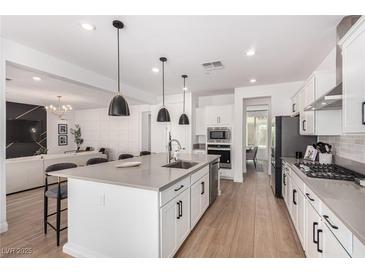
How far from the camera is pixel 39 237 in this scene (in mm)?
2191

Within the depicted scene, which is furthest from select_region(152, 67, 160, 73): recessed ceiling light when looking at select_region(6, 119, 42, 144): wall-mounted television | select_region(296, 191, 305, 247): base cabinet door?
select_region(6, 119, 42, 144): wall-mounted television

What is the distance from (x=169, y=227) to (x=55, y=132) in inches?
320

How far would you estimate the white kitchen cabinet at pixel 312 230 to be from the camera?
55.3 inches

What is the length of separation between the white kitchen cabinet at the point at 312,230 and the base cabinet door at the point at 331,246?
100 millimetres

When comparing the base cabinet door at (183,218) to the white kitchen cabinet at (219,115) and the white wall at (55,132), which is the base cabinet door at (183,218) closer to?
the white kitchen cabinet at (219,115)

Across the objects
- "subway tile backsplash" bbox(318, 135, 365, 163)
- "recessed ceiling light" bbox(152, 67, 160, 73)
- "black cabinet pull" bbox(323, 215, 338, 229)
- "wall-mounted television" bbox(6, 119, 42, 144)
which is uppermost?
"recessed ceiling light" bbox(152, 67, 160, 73)

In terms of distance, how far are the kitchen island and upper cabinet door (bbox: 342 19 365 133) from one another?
5.01 ft

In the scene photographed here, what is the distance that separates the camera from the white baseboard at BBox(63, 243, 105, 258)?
5.85ft

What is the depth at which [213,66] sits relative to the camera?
3.18 meters

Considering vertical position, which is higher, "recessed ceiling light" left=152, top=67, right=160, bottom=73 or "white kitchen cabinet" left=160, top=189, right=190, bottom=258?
"recessed ceiling light" left=152, top=67, right=160, bottom=73

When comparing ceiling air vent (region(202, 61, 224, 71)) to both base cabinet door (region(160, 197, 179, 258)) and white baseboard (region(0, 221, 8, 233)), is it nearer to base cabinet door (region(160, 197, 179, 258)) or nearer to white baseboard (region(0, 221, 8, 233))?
base cabinet door (region(160, 197, 179, 258))
